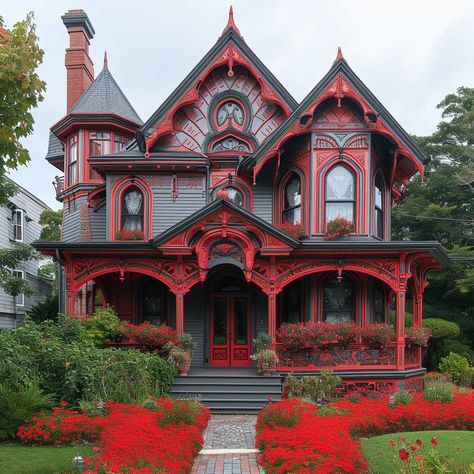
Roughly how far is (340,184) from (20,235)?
24919 millimetres

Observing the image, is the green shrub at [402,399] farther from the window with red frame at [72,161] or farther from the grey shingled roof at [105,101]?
the window with red frame at [72,161]

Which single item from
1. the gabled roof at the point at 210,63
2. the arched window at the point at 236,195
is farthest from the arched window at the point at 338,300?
the gabled roof at the point at 210,63

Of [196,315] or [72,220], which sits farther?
[72,220]

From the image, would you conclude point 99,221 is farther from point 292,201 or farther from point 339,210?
point 339,210

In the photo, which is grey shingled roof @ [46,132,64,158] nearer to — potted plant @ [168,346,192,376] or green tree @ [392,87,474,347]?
potted plant @ [168,346,192,376]

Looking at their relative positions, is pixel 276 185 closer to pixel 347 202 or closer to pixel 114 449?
pixel 347 202

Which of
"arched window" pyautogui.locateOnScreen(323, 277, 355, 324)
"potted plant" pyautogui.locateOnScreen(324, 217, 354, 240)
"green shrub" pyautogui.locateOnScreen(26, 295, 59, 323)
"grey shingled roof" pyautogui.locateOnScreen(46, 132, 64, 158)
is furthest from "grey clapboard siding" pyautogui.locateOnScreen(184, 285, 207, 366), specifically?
"grey shingled roof" pyautogui.locateOnScreen(46, 132, 64, 158)

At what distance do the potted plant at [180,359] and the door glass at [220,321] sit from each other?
320 centimetres

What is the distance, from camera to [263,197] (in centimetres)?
1986

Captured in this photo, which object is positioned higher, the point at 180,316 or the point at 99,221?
the point at 99,221

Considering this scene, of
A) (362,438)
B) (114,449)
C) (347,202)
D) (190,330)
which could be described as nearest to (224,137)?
(347,202)

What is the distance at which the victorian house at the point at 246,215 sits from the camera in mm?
16688

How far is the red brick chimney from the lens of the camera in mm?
26078

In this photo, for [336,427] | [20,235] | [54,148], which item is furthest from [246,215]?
[20,235]
